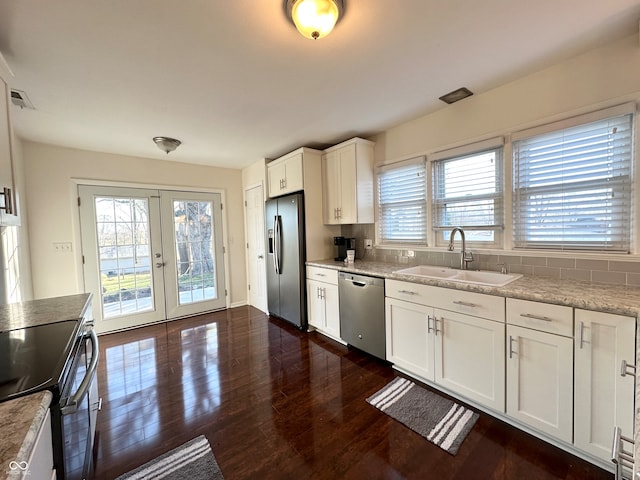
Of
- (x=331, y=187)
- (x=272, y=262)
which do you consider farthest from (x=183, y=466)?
(x=331, y=187)

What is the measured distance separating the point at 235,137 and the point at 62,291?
287 centimetres

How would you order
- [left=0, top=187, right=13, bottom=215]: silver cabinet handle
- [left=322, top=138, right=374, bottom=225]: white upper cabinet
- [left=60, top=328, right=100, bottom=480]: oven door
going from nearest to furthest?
[left=60, top=328, right=100, bottom=480]: oven door
[left=0, top=187, right=13, bottom=215]: silver cabinet handle
[left=322, top=138, right=374, bottom=225]: white upper cabinet

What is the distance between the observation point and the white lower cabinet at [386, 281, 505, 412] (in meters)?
1.83

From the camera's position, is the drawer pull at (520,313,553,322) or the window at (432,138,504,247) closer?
the drawer pull at (520,313,553,322)

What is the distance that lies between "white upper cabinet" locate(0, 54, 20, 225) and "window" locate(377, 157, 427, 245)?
301 cm

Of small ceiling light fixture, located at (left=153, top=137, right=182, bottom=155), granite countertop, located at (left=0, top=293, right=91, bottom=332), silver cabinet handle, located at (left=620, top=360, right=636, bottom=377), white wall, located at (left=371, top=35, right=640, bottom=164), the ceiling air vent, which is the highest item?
the ceiling air vent

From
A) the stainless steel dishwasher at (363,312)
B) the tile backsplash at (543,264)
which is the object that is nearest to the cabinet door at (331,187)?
the tile backsplash at (543,264)

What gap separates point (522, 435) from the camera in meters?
1.72

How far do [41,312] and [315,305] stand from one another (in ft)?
7.83

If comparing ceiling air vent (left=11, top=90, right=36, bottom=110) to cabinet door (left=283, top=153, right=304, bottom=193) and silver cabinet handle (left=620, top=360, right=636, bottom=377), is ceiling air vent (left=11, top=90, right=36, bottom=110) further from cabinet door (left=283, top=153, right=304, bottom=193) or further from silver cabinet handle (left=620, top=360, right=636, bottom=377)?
silver cabinet handle (left=620, top=360, right=636, bottom=377)

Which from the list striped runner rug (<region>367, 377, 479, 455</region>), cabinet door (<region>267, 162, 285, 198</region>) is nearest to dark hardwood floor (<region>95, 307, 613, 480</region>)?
striped runner rug (<region>367, 377, 479, 455</region>)

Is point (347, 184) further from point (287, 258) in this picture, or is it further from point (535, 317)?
point (535, 317)

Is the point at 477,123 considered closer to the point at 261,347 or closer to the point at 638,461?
the point at 638,461

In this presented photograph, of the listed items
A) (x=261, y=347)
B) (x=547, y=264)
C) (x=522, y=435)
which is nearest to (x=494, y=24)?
(x=547, y=264)
